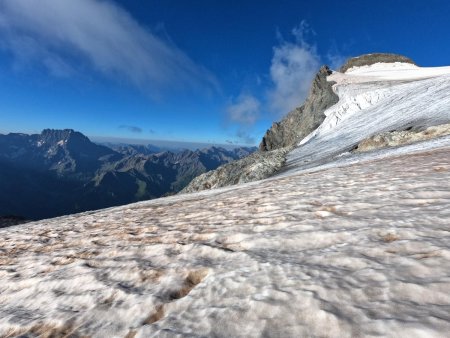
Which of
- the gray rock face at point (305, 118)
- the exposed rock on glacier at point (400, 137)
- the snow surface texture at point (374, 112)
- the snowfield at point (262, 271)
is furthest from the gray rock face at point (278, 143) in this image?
the snowfield at point (262, 271)

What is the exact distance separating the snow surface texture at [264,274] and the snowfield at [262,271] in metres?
0.02

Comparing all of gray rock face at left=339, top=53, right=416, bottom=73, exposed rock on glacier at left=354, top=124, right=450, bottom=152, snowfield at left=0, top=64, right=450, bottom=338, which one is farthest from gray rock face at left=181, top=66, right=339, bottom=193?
snowfield at left=0, top=64, right=450, bottom=338

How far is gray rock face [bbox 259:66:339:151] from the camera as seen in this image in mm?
60469

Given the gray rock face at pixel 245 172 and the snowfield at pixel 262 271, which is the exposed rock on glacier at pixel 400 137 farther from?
the snowfield at pixel 262 271

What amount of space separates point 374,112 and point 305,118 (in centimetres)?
2820

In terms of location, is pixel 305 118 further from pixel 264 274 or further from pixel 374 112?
pixel 264 274

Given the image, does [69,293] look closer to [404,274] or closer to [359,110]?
[404,274]

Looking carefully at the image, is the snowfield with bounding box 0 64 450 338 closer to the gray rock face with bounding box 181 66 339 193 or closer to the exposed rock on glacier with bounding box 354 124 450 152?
the exposed rock on glacier with bounding box 354 124 450 152

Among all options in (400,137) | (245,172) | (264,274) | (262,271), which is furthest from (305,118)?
(264,274)

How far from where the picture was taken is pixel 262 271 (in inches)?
220

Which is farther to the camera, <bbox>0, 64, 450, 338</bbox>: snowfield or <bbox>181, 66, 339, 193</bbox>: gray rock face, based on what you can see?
<bbox>181, 66, 339, 193</bbox>: gray rock face

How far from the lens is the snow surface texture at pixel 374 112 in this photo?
90.1ft

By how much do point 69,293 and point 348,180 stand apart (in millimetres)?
10035

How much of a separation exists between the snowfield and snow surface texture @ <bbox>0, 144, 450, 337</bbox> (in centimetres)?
2
